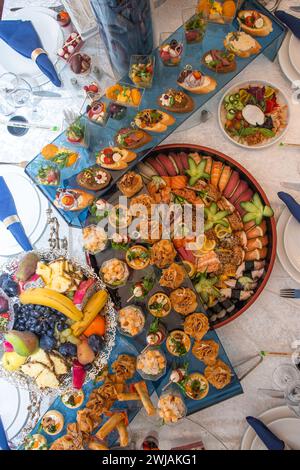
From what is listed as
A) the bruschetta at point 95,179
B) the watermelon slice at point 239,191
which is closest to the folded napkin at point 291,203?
the watermelon slice at point 239,191

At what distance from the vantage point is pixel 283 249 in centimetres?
162

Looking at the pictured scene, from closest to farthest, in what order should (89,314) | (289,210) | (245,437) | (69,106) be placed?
(89,314), (245,437), (289,210), (69,106)

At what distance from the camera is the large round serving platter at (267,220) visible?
5.18ft

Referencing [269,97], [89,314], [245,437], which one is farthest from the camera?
[269,97]

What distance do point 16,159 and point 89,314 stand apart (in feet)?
2.78

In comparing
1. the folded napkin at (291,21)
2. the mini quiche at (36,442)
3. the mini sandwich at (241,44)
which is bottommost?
the mini quiche at (36,442)

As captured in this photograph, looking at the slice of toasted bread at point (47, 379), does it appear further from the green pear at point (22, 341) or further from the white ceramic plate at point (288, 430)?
the white ceramic plate at point (288, 430)

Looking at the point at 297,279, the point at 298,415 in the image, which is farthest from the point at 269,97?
the point at 298,415

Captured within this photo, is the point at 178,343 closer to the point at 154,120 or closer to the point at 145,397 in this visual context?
the point at 145,397

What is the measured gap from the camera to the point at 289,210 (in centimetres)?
164

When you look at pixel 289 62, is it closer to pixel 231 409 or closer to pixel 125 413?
pixel 231 409

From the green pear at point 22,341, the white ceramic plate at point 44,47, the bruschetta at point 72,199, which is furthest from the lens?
the white ceramic plate at point 44,47

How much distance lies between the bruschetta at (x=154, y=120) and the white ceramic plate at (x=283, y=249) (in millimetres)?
586
